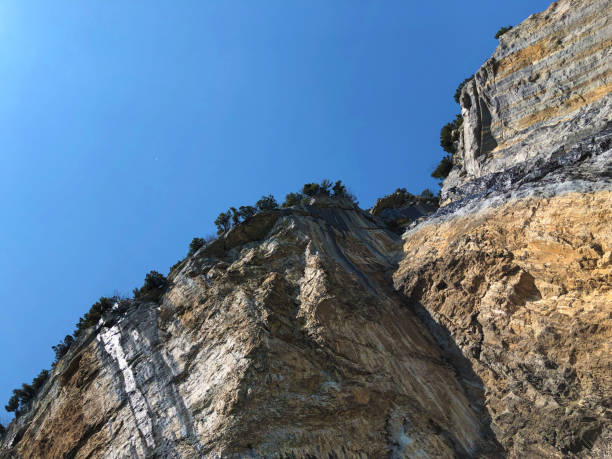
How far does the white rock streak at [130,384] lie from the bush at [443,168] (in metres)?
25.3

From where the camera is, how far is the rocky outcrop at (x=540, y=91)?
22.1 meters

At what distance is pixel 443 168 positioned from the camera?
35.3 metres

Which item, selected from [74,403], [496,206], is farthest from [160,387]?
[496,206]

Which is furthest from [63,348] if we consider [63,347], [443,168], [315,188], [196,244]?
[443,168]

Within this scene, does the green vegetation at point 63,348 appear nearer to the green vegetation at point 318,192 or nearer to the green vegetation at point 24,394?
the green vegetation at point 24,394

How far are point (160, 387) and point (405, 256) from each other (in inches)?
482

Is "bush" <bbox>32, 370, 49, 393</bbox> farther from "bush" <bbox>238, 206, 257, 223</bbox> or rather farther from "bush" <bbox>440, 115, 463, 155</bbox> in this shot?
"bush" <bbox>440, 115, 463, 155</bbox>

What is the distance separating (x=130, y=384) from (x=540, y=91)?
24.2 metres

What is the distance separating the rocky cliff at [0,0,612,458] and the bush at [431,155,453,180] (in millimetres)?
10808

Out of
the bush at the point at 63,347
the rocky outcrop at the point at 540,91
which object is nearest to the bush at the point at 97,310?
the bush at the point at 63,347

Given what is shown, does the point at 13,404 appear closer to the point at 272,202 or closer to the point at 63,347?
the point at 63,347

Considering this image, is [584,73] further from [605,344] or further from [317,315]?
[317,315]

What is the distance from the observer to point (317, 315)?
57.5 ft

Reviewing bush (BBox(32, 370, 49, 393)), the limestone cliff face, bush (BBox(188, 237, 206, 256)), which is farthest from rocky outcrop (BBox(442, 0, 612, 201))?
bush (BBox(32, 370, 49, 393))
